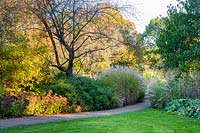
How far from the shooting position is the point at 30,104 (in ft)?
40.3

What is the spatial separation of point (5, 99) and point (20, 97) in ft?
1.92

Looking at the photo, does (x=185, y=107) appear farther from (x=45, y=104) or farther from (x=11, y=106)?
(x=11, y=106)

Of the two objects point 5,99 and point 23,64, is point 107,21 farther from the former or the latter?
point 5,99

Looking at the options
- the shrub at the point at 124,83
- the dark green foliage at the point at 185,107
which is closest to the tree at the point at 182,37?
the dark green foliage at the point at 185,107

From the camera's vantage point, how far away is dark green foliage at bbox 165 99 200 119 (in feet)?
41.2

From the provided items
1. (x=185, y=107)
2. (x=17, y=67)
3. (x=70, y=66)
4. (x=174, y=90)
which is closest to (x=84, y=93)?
(x=70, y=66)

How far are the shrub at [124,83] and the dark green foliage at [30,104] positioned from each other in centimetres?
406

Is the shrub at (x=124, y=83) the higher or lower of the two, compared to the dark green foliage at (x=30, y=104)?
higher

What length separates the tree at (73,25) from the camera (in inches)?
668

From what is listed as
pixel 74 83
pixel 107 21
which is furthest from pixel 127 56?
pixel 74 83

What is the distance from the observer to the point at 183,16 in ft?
36.0

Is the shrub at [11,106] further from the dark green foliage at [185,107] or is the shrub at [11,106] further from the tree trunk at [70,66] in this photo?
the dark green foliage at [185,107]

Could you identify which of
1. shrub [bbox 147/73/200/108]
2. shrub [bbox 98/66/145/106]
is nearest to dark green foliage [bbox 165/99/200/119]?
shrub [bbox 147/73/200/108]

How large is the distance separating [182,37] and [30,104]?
18.8 ft
